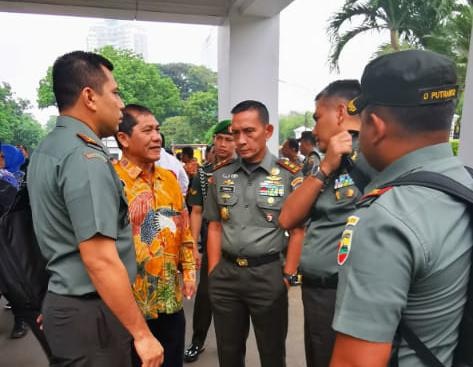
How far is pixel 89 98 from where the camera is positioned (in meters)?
1.37

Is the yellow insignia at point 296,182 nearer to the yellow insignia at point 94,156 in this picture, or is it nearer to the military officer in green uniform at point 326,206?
the military officer in green uniform at point 326,206

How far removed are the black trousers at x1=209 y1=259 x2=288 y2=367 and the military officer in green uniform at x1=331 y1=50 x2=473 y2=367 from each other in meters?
1.18

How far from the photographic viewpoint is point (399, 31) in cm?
1107

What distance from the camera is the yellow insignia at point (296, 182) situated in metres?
2.10

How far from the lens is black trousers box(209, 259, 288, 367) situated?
1972 millimetres

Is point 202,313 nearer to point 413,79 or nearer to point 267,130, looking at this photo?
point 267,130

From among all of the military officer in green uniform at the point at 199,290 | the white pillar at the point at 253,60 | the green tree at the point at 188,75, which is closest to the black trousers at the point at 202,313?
the military officer in green uniform at the point at 199,290

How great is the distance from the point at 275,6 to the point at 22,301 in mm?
4103

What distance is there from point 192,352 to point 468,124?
89.7 inches

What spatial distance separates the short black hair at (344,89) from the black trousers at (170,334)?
130 cm

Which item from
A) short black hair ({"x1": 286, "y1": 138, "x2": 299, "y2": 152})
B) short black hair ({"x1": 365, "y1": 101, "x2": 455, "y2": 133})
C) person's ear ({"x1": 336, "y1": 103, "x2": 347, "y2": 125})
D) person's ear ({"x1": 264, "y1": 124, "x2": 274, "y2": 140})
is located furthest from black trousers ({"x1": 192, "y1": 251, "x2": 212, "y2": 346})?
short black hair ({"x1": 286, "y1": 138, "x2": 299, "y2": 152})

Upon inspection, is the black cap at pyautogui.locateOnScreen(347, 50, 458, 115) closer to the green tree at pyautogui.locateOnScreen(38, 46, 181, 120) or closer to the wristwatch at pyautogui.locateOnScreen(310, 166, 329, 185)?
the wristwatch at pyautogui.locateOnScreen(310, 166, 329, 185)

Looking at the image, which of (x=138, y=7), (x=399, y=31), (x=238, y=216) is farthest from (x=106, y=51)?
(x=238, y=216)

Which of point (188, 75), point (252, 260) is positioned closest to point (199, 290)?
point (252, 260)
